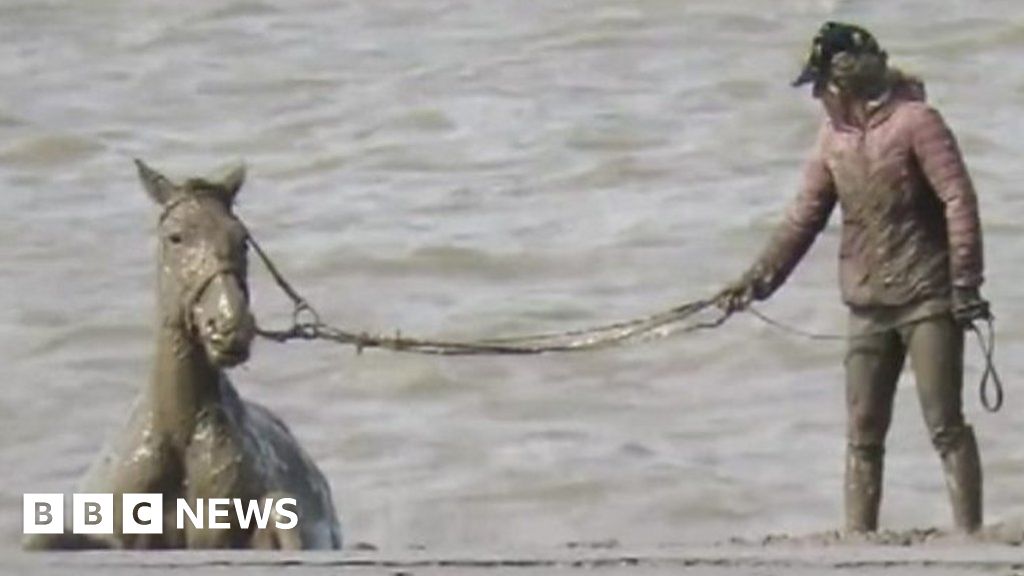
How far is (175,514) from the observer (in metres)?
9.70

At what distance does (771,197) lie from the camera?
64.1 ft

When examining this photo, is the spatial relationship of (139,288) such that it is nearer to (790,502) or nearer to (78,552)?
(790,502)

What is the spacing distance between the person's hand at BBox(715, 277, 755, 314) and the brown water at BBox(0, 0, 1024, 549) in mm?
3019

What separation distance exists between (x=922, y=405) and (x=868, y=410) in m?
0.17

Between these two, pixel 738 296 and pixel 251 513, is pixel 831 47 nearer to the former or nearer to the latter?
pixel 738 296

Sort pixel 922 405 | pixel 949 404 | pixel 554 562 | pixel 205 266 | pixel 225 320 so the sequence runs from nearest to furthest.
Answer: pixel 554 562 → pixel 225 320 → pixel 205 266 → pixel 949 404 → pixel 922 405

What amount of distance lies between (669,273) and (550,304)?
2.69 feet

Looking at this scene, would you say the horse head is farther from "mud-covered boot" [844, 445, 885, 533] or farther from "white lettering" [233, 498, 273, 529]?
"mud-covered boot" [844, 445, 885, 533]

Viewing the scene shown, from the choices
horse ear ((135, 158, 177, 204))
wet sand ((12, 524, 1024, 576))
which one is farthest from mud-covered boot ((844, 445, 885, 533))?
horse ear ((135, 158, 177, 204))

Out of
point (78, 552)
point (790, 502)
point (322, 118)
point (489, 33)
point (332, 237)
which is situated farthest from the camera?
point (489, 33)

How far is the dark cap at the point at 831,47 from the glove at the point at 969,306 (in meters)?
0.78

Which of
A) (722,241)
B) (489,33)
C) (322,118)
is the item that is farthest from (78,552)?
(489,33)

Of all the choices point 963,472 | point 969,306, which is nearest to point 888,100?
point 969,306

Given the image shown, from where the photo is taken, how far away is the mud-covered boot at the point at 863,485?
10469mm
